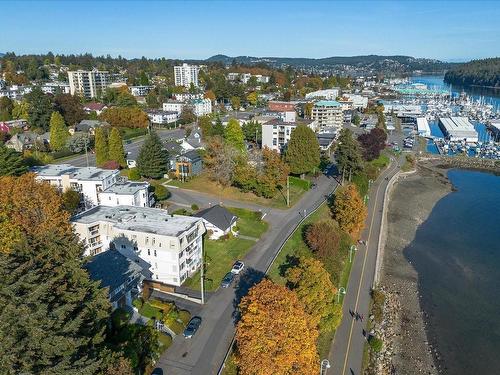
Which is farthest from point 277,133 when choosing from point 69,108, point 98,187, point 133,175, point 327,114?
point 69,108

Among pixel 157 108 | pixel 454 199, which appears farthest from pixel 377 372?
pixel 157 108

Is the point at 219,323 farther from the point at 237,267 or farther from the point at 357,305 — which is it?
the point at 357,305

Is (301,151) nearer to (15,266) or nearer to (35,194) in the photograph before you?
(35,194)

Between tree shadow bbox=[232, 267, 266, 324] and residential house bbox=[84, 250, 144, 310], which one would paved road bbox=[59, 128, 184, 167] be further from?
tree shadow bbox=[232, 267, 266, 324]

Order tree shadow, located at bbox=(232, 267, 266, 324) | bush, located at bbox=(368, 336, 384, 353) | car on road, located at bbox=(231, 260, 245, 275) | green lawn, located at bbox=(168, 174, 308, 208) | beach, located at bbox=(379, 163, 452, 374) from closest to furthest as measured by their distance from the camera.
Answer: bush, located at bbox=(368, 336, 384, 353) → beach, located at bbox=(379, 163, 452, 374) → tree shadow, located at bbox=(232, 267, 266, 324) → car on road, located at bbox=(231, 260, 245, 275) → green lawn, located at bbox=(168, 174, 308, 208)

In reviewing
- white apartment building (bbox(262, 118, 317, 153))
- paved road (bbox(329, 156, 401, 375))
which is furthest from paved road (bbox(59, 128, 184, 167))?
paved road (bbox(329, 156, 401, 375))
